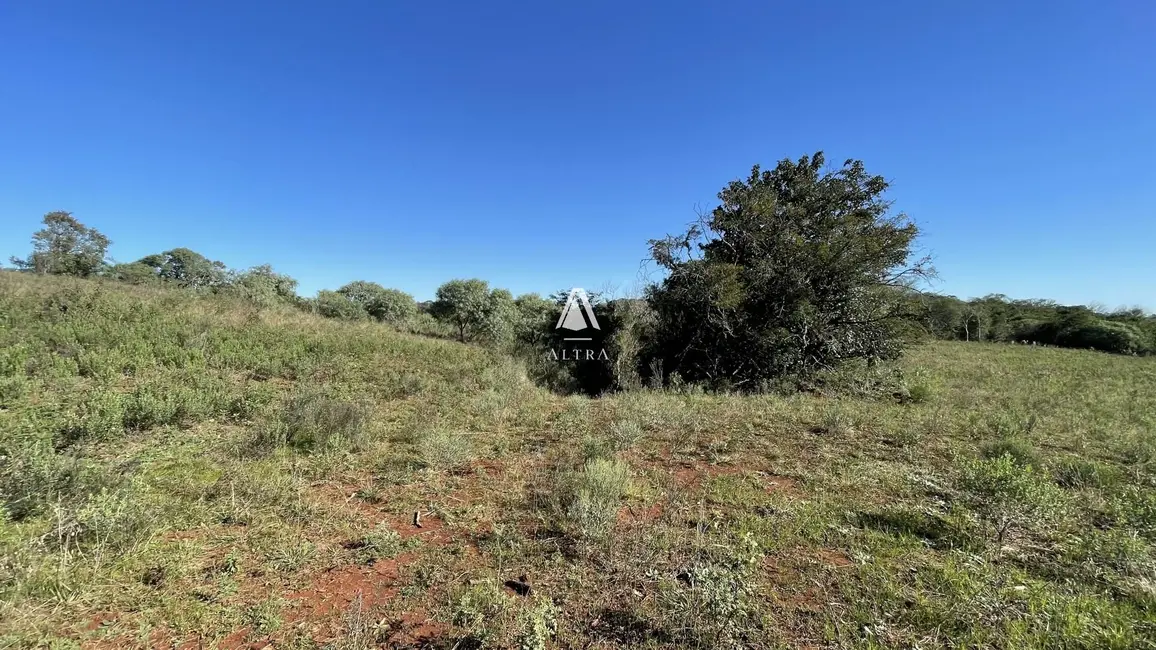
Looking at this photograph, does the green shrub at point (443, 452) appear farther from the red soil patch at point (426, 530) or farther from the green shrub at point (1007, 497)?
the green shrub at point (1007, 497)

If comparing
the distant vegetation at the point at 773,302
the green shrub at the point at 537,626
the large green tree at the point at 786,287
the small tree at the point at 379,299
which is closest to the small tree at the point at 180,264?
the small tree at the point at 379,299

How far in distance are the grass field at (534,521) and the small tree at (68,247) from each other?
24178 millimetres

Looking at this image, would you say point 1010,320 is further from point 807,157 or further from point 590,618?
point 590,618

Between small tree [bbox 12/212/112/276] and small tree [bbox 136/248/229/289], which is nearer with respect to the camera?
small tree [bbox 12/212/112/276]

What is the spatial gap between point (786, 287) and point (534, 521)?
9.34 meters

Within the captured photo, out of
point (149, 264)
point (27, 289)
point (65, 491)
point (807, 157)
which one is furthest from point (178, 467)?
point (149, 264)

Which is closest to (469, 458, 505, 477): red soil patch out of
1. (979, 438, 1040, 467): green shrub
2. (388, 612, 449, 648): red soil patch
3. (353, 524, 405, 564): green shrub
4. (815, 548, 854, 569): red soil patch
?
(353, 524, 405, 564): green shrub

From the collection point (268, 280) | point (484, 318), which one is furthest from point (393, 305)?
point (484, 318)

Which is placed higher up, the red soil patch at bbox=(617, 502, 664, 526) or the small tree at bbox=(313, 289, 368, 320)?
the small tree at bbox=(313, 289, 368, 320)

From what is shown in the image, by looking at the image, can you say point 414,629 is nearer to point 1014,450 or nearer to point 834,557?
point 834,557

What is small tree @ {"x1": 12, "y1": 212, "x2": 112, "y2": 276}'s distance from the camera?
849 inches

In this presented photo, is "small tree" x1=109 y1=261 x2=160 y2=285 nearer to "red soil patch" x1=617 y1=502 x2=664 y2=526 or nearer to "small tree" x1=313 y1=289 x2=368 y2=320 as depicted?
"small tree" x1=313 y1=289 x2=368 y2=320

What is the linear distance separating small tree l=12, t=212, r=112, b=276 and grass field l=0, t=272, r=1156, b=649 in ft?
79.3

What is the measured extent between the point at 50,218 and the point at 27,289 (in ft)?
79.4
